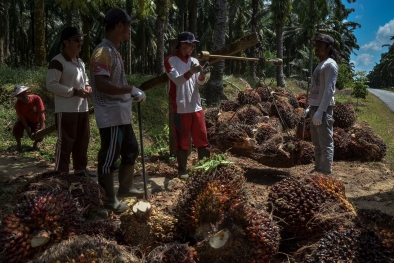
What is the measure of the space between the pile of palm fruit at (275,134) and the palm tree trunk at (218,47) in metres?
1.63

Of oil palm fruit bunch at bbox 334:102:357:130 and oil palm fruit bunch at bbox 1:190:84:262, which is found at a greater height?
oil palm fruit bunch at bbox 334:102:357:130

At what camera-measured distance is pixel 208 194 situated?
3070mm

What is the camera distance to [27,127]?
7.74 m

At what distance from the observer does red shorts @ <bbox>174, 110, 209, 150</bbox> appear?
5.33 m

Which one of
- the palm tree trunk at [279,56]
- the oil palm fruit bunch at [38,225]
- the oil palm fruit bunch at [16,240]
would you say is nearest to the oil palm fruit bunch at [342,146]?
the oil palm fruit bunch at [38,225]

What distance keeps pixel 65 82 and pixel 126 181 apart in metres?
1.51

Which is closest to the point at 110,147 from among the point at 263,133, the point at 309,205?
the point at 309,205

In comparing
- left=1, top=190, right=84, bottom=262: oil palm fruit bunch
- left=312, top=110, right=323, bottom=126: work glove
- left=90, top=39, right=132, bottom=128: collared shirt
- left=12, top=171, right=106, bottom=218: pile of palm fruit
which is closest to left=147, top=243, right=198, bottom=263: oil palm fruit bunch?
left=1, top=190, right=84, bottom=262: oil palm fruit bunch

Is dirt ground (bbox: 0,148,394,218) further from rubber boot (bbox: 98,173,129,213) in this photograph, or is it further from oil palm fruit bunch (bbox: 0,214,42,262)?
oil palm fruit bunch (bbox: 0,214,42,262)

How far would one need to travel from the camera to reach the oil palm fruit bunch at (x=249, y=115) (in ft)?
27.1

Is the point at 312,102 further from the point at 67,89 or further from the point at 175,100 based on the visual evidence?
the point at 67,89

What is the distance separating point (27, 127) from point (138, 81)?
702 cm

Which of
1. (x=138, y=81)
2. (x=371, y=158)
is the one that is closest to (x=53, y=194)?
(x=371, y=158)

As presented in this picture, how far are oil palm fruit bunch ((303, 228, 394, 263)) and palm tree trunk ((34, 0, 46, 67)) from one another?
12218 mm
